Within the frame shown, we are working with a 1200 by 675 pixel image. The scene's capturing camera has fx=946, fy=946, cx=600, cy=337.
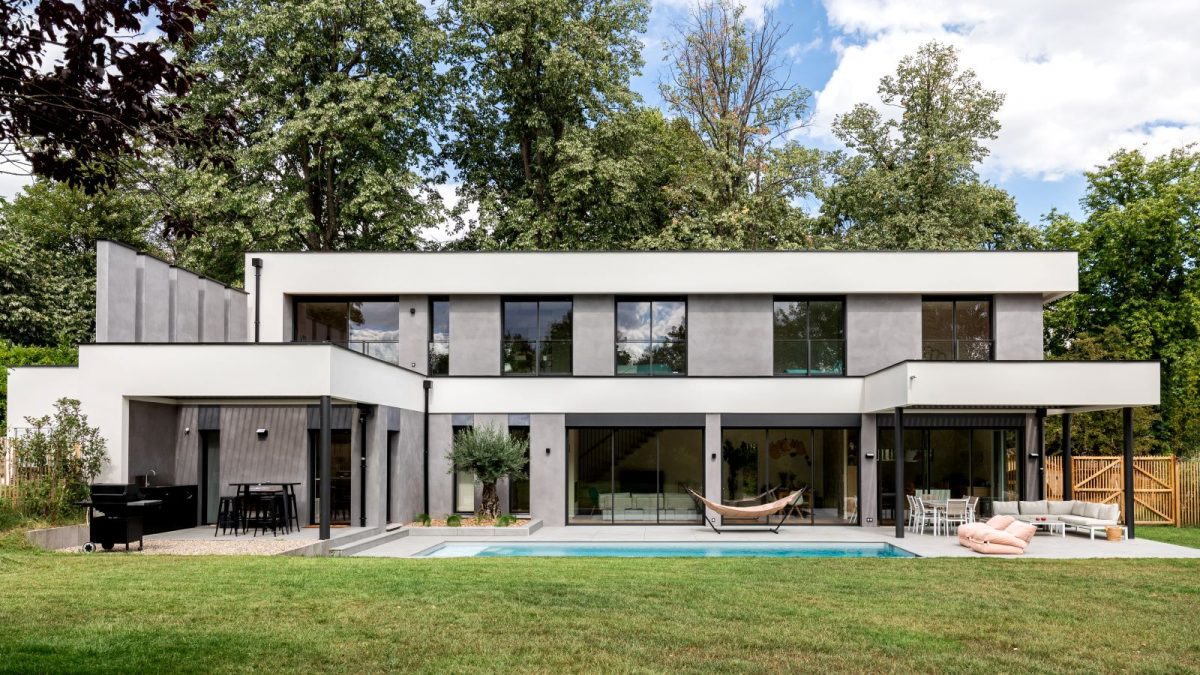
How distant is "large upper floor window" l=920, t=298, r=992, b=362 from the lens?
70.4 ft

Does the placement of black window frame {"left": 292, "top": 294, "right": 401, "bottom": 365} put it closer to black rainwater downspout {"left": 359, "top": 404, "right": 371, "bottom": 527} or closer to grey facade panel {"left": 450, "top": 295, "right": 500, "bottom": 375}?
grey facade panel {"left": 450, "top": 295, "right": 500, "bottom": 375}

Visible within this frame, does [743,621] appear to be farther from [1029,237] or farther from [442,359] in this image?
[1029,237]

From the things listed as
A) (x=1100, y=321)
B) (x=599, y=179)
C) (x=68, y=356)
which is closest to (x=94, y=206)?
(x=68, y=356)

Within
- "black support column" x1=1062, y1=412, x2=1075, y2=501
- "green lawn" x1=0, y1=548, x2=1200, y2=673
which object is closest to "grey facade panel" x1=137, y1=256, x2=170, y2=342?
"green lawn" x1=0, y1=548, x2=1200, y2=673

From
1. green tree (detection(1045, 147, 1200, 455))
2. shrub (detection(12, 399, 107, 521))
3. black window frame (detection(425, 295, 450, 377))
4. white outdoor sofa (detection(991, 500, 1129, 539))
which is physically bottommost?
white outdoor sofa (detection(991, 500, 1129, 539))

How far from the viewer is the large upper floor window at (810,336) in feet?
70.4

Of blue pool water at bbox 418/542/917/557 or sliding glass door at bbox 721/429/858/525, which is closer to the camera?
blue pool water at bbox 418/542/917/557

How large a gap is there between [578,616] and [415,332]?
13.3 m

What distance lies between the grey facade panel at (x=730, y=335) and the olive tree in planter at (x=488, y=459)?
15.0 feet

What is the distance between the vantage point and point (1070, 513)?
63.9 ft

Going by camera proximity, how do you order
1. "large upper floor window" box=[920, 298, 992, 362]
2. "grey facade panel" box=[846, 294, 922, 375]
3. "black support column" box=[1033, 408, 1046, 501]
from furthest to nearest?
"large upper floor window" box=[920, 298, 992, 362]
"grey facade panel" box=[846, 294, 922, 375]
"black support column" box=[1033, 408, 1046, 501]

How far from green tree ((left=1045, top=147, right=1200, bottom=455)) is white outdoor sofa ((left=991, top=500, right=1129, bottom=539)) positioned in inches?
445

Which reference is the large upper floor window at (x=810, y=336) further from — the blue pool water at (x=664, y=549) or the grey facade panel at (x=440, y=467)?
the grey facade panel at (x=440, y=467)

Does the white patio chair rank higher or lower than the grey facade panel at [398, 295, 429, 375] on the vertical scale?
lower
